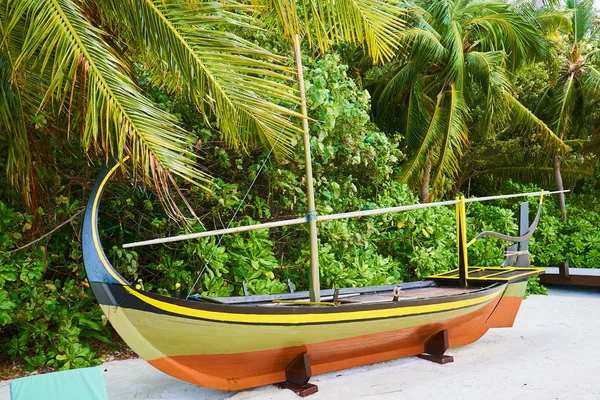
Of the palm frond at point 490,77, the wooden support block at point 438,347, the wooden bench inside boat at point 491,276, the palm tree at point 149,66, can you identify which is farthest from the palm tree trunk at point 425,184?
the palm tree at point 149,66

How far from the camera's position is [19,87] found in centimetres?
428

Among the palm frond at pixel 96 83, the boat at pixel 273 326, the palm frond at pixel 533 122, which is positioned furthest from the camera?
the palm frond at pixel 533 122

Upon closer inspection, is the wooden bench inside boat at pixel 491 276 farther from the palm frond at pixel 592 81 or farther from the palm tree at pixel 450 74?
the palm frond at pixel 592 81

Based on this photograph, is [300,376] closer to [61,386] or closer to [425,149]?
[61,386]

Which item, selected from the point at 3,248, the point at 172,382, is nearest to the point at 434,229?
the point at 172,382

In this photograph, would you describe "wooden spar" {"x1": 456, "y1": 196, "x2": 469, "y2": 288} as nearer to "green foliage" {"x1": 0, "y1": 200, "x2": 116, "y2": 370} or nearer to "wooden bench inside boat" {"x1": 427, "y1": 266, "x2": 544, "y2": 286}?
"wooden bench inside boat" {"x1": 427, "y1": 266, "x2": 544, "y2": 286}

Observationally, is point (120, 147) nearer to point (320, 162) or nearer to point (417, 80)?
point (320, 162)

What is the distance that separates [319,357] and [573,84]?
13.1m

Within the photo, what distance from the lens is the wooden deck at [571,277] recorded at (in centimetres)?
968

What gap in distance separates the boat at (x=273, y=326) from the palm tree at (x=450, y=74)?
5078 mm

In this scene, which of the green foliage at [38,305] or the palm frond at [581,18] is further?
the palm frond at [581,18]

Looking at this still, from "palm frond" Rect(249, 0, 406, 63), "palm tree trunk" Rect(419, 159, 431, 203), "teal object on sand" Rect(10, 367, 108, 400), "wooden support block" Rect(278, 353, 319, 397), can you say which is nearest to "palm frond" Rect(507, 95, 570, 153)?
"palm tree trunk" Rect(419, 159, 431, 203)

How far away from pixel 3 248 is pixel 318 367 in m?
3.25

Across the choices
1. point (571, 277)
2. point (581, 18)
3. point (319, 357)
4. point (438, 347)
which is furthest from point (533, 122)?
point (319, 357)
